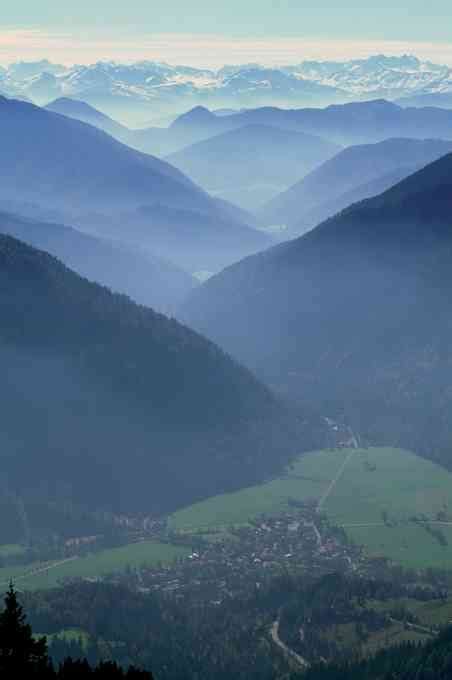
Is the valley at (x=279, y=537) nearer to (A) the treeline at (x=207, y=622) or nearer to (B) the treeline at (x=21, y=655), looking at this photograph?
(A) the treeline at (x=207, y=622)

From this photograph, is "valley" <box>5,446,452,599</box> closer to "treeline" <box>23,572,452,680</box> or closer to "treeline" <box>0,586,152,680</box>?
"treeline" <box>23,572,452,680</box>

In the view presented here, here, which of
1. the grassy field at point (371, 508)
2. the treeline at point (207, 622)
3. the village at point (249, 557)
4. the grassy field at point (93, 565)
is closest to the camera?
the treeline at point (207, 622)

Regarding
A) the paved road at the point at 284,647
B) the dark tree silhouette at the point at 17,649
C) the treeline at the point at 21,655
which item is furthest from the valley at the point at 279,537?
the dark tree silhouette at the point at 17,649

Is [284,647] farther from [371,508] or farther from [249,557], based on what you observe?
[371,508]

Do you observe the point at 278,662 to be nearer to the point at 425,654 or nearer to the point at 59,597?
the point at 425,654

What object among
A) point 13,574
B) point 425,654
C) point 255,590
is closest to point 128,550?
point 13,574

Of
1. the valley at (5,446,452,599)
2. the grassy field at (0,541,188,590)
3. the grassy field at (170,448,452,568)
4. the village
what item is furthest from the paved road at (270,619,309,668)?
the grassy field at (170,448,452,568)
